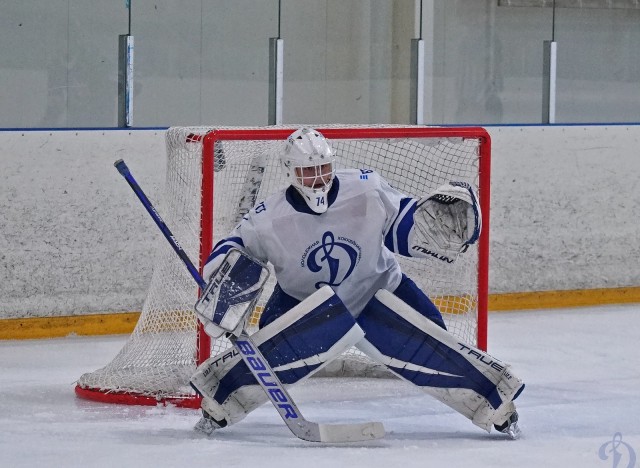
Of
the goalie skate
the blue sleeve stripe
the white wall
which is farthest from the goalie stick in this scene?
the white wall

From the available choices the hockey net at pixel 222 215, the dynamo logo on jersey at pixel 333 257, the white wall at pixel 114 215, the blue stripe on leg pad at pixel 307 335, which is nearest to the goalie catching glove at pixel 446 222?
the dynamo logo on jersey at pixel 333 257

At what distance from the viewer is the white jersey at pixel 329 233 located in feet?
12.3

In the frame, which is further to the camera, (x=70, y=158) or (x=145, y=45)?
(x=145, y=45)

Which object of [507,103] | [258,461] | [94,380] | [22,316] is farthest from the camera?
[507,103]

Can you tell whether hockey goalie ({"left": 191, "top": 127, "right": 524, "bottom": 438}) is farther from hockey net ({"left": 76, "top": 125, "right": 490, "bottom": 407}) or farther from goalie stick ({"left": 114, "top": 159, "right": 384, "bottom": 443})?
hockey net ({"left": 76, "top": 125, "right": 490, "bottom": 407})

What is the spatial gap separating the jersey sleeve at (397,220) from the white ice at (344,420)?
20.1 inches

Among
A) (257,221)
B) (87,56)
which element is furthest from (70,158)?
(257,221)

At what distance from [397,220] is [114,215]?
1918 millimetres

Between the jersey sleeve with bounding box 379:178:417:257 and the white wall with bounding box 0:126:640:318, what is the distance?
1.85m

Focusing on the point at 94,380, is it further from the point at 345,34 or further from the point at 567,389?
the point at 345,34

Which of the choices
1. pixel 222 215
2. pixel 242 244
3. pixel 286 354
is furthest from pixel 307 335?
pixel 222 215

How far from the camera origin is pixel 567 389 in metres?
4.53

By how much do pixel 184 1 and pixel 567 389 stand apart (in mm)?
2642

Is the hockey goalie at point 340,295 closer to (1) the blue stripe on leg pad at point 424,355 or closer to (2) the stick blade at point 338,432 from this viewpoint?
(1) the blue stripe on leg pad at point 424,355
